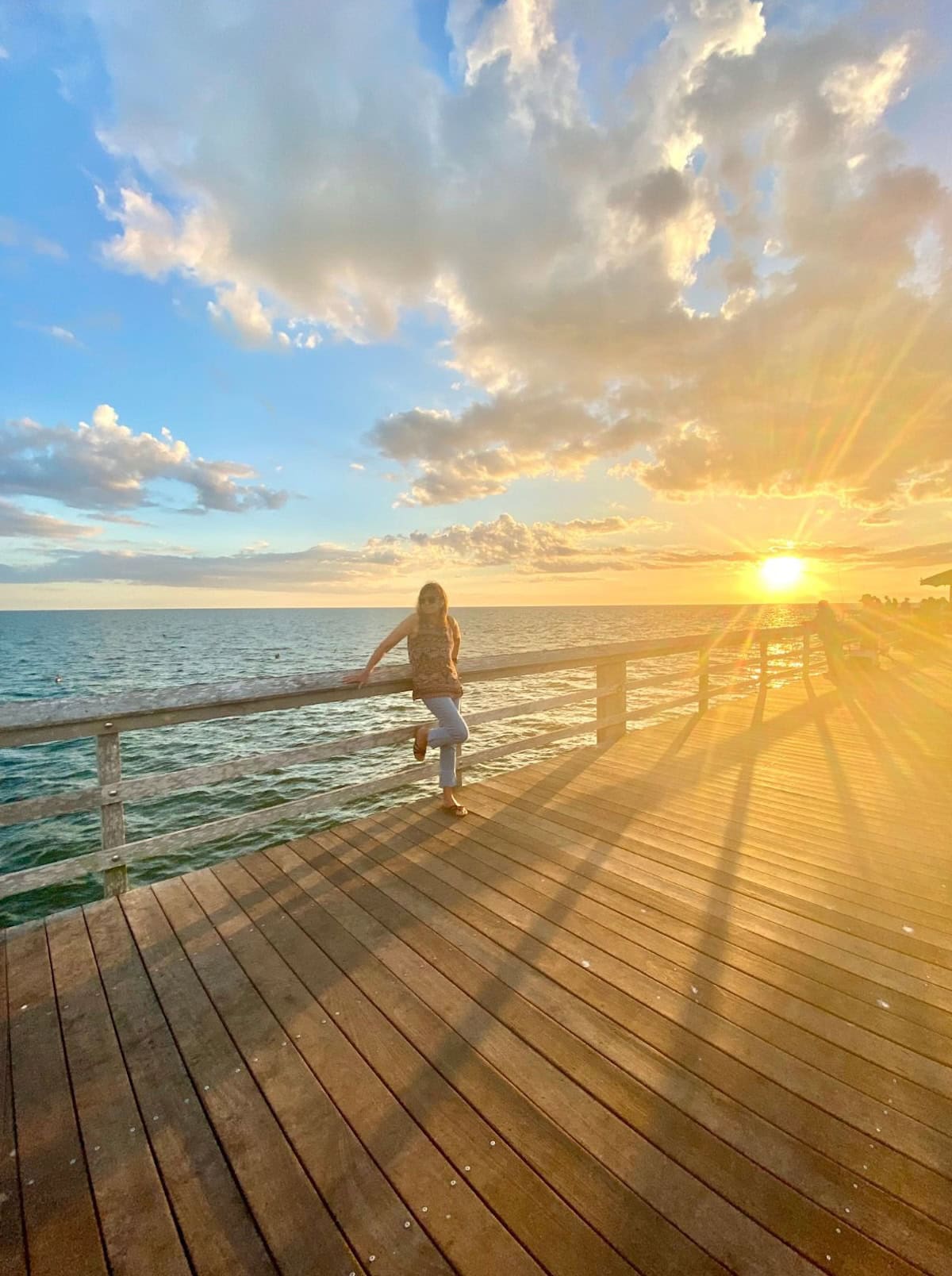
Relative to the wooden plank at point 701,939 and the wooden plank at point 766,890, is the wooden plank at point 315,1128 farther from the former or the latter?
the wooden plank at point 766,890

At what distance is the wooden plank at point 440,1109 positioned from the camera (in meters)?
1.58

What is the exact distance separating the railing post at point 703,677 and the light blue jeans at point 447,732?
458 cm

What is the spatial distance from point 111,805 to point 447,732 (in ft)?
7.64

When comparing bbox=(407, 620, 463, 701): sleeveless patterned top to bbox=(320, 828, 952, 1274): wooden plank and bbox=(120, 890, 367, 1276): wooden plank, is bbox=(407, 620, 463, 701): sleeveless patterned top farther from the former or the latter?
bbox=(120, 890, 367, 1276): wooden plank

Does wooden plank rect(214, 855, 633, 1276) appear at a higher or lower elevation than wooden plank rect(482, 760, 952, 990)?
higher

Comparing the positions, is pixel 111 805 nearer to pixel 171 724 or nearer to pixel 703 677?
pixel 171 724

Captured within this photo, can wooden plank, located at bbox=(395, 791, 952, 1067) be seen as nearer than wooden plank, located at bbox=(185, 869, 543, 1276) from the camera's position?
No

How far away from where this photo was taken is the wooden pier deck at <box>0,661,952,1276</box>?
1.63 meters

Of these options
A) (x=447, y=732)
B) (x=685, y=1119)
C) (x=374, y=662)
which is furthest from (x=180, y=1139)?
(x=447, y=732)

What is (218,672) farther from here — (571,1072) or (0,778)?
(571,1072)

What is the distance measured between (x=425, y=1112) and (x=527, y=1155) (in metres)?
0.38

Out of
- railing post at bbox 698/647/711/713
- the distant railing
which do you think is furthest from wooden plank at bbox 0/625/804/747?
railing post at bbox 698/647/711/713

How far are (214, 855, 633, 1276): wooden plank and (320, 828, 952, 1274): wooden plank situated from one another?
405mm

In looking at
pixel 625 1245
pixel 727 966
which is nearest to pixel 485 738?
pixel 727 966
